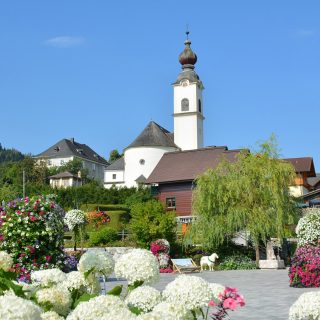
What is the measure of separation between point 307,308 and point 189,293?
66 centimetres

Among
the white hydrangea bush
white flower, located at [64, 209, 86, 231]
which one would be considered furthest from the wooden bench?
white flower, located at [64, 209, 86, 231]

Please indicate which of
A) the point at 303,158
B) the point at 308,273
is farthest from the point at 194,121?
the point at 308,273

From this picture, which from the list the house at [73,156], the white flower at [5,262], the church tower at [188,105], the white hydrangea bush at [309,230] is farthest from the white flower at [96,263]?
the house at [73,156]

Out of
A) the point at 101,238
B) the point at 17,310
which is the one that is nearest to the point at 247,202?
the point at 101,238

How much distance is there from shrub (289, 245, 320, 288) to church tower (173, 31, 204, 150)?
56.2 metres

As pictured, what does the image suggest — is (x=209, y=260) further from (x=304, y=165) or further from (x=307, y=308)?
(x=304, y=165)

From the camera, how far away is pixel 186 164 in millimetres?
47812

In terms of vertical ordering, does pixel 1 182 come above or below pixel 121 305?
above

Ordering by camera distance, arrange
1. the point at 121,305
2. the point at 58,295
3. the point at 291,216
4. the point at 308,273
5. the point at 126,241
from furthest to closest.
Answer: the point at 126,241
the point at 291,216
the point at 308,273
the point at 58,295
the point at 121,305

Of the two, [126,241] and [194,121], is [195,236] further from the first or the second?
[194,121]

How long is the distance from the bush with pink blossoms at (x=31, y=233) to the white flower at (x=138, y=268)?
907 cm

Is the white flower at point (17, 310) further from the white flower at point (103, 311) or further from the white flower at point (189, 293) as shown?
the white flower at point (189, 293)

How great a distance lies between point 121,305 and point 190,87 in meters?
73.9

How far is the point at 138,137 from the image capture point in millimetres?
74688
